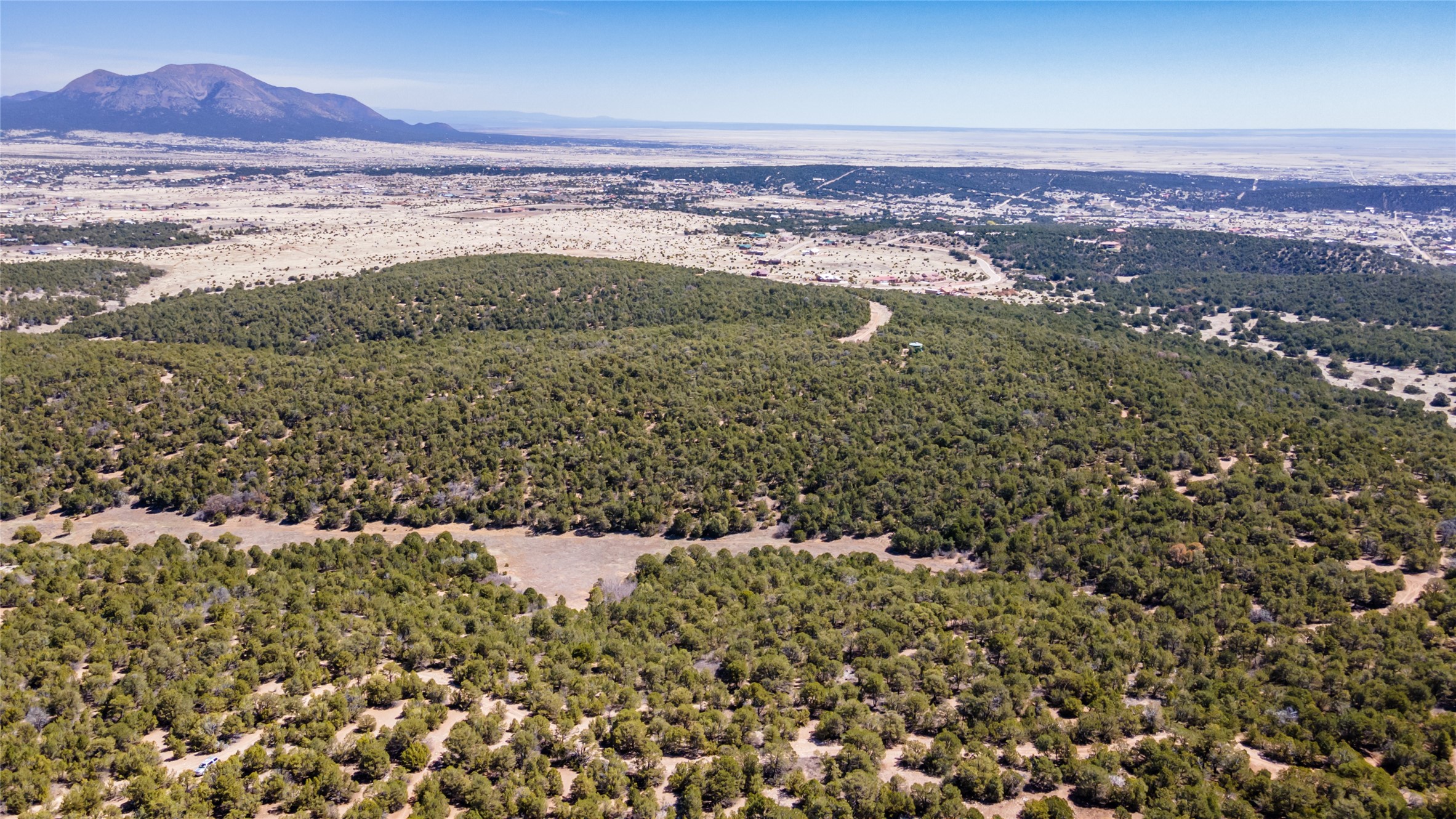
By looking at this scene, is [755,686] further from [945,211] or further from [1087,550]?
[945,211]

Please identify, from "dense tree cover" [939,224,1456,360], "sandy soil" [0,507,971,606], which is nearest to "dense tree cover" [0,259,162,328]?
"sandy soil" [0,507,971,606]

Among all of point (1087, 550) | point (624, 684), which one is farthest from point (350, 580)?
point (1087, 550)

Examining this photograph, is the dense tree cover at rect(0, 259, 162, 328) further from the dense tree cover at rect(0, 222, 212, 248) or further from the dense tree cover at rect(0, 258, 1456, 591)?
the dense tree cover at rect(0, 258, 1456, 591)

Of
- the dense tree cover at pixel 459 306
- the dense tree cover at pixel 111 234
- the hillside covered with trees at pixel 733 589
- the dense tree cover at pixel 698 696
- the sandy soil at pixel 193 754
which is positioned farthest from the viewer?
the dense tree cover at pixel 111 234

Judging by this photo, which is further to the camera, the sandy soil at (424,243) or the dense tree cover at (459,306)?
the sandy soil at (424,243)

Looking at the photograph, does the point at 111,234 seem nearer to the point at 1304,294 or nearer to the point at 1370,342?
the point at 1370,342

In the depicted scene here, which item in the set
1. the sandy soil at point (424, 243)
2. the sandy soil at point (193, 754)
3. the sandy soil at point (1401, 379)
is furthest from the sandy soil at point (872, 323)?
the sandy soil at point (193, 754)

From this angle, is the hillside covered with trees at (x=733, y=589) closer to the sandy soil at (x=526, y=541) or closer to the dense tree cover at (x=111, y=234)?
the sandy soil at (x=526, y=541)
